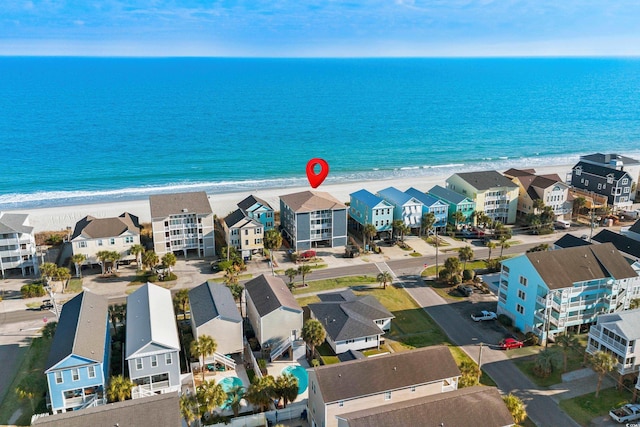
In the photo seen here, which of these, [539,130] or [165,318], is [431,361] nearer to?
[165,318]

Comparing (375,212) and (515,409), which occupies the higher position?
(375,212)

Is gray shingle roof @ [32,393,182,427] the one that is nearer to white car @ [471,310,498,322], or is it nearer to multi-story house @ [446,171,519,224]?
white car @ [471,310,498,322]

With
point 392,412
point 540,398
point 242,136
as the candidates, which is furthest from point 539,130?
point 392,412

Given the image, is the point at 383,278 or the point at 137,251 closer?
the point at 383,278

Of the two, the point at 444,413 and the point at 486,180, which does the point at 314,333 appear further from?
the point at 486,180

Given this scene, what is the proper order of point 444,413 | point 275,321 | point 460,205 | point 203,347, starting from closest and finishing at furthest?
point 444,413
point 203,347
point 275,321
point 460,205

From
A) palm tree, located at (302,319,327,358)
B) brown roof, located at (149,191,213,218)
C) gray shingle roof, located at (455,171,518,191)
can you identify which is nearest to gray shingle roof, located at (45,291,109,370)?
palm tree, located at (302,319,327,358)

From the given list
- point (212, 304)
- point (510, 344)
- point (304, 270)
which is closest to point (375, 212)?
point (304, 270)
